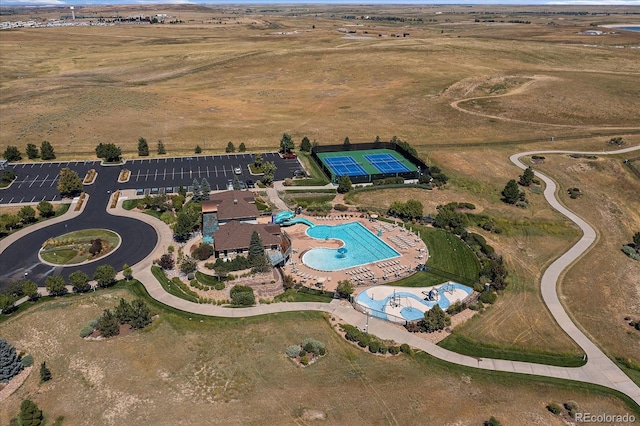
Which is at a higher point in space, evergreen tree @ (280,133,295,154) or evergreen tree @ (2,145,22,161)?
evergreen tree @ (280,133,295,154)

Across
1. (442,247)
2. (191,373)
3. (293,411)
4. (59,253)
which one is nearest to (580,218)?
(442,247)

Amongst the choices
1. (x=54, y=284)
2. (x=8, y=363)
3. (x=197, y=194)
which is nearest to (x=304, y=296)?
(x=54, y=284)

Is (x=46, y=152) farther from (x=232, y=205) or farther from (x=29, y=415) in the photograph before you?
(x=29, y=415)

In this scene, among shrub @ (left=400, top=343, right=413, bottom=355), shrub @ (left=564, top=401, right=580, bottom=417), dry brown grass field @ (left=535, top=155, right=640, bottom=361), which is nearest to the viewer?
shrub @ (left=564, top=401, right=580, bottom=417)

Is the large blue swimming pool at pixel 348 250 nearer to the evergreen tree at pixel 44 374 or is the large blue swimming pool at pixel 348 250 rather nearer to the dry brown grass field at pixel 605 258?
the dry brown grass field at pixel 605 258

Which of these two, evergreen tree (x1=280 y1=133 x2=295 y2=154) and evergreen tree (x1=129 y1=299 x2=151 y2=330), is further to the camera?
evergreen tree (x1=280 y1=133 x2=295 y2=154)

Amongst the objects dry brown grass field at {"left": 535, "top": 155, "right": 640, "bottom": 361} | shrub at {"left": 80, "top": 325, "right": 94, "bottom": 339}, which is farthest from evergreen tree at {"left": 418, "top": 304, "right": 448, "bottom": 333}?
shrub at {"left": 80, "top": 325, "right": 94, "bottom": 339}

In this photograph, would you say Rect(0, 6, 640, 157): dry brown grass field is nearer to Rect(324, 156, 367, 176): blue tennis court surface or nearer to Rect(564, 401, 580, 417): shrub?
Rect(324, 156, 367, 176): blue tennis court surface

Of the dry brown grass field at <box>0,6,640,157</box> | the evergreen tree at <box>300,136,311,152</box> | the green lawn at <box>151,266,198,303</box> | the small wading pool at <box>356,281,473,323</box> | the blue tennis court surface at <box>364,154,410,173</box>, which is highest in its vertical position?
the dry brown grass field at <box>0,6,640,157</box>
